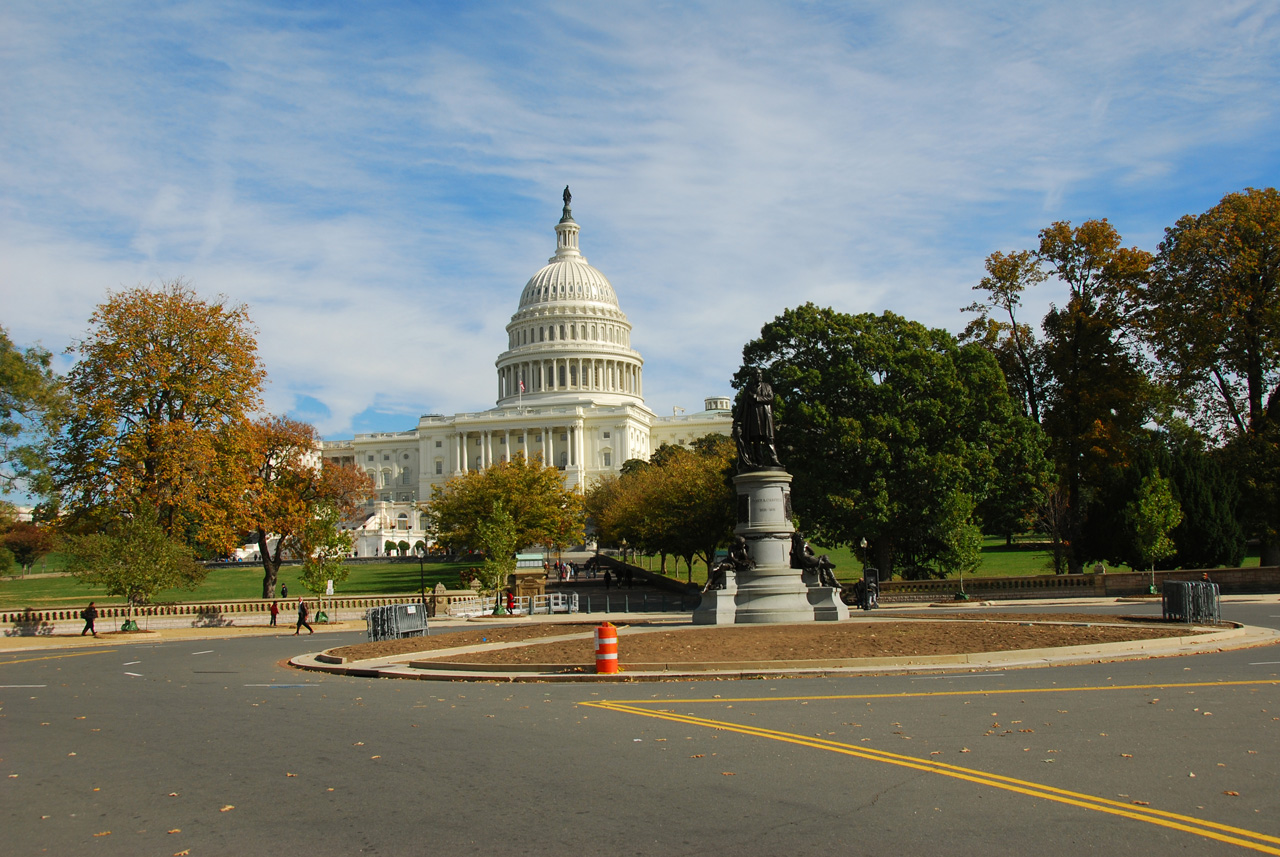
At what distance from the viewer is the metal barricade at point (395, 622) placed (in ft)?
97.3

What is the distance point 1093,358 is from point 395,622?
3303 cm

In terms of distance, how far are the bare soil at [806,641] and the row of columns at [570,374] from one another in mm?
142889

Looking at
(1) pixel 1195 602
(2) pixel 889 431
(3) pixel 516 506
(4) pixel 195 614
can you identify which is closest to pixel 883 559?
(2) pixel 889 431

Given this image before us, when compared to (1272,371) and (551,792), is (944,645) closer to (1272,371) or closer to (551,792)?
(551,792)

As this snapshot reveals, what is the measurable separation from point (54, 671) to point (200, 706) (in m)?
9.86

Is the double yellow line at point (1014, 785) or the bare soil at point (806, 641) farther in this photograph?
the bare soil at point (806, 641)

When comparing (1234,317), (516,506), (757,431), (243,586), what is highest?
(1234,317)

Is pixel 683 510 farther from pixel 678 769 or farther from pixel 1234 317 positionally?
pixel 678 769

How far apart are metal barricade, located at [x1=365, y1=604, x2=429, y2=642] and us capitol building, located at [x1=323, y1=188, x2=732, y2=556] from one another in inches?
4694

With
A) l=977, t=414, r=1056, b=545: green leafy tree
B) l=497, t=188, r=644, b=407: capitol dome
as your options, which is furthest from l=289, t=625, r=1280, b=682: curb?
l=497, t=188, r=644, b=407: capitol dome

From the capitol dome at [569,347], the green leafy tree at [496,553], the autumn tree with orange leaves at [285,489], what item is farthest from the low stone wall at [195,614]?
the capitol dome at [569,347]

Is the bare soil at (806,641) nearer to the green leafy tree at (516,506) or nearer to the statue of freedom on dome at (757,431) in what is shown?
the statue of freedom on dome at (757,431)

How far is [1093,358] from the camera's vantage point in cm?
4647

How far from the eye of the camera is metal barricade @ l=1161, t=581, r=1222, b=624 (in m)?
24.1
